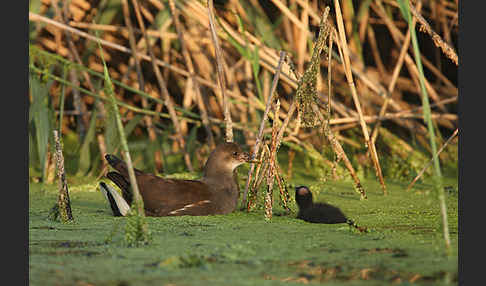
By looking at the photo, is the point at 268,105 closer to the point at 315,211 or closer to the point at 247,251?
the point at 315,211

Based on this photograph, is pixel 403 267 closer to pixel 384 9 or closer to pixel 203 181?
pixel 203 181

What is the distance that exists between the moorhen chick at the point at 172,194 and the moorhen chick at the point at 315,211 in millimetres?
398

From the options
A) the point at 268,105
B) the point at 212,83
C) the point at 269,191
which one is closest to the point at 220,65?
the point at 268,105

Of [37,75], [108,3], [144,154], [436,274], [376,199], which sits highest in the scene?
[108,3]

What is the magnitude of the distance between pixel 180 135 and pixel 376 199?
1.43 metres

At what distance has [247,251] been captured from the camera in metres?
2.62

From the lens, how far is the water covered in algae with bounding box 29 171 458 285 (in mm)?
2236

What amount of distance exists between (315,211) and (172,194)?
0.74 metres

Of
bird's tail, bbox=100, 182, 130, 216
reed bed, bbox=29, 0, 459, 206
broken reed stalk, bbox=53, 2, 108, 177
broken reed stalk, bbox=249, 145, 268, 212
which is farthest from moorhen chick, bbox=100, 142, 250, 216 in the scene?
broken reed stalk, bbox=53, 2, 108, 177

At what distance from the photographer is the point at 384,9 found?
19.2 feet

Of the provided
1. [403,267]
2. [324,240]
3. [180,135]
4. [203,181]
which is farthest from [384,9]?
[403,267]

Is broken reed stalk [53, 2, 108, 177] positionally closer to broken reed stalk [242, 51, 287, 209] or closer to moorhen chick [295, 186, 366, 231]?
broken reed stalk [242, 51, 287, 209]

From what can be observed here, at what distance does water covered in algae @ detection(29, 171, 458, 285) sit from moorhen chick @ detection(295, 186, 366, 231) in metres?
0.08

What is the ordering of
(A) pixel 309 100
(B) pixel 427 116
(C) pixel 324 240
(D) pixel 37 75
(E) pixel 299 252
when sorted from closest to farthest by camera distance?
(B) pixel 427 116 → (E) pixel 299 252 → (C) pixel 324 240 → (A) pixel 309 100 → (D) pixel 37 75
